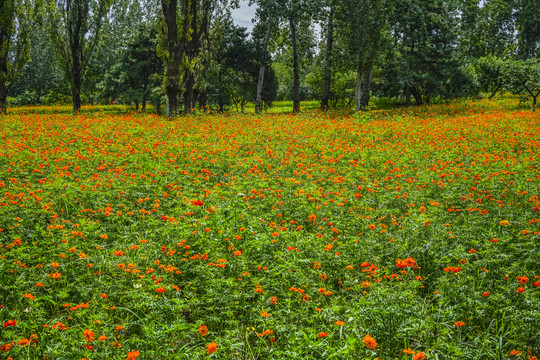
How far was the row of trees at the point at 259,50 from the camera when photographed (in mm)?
Answer: 17906

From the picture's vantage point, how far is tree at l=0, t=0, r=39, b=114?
18609 millimetres

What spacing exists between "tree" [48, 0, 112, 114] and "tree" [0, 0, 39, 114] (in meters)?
1.97

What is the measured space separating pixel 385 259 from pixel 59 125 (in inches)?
480

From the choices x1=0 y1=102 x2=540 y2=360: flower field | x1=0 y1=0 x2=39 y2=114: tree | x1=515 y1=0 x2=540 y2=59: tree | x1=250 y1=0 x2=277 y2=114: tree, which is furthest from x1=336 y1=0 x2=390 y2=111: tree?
x1=515 y1=0 x2=540 y2=59: tree

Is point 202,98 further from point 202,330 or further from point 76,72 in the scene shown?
point 202,330

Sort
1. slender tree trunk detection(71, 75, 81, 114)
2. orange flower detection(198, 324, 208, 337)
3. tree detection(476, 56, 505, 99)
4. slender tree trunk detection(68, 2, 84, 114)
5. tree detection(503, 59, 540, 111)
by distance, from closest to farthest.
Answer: orange flower detection(198, 324, 208, 337)
tree detection(503, 59, 540, 111)
slender tree trunk detection(68, 2, 84, 114)
slender tree trunk detection(71, 75, 81, 114)
tree detection(476, 56, 505, 99)

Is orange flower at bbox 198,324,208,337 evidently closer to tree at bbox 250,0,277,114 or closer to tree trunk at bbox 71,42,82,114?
tree at bbox 250,0,277,114

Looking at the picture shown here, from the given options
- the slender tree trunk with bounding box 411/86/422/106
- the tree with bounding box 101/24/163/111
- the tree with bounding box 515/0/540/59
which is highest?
the tree with bounding box 515/0/540/59

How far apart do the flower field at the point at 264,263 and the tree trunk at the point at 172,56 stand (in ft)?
28.9

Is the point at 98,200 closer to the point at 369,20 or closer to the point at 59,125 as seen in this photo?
the point at 59,125

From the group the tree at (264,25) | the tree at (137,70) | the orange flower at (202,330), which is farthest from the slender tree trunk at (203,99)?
the orange flower at (202,330)

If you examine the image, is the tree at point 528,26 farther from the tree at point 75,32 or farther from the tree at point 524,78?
the tree at point 75,32

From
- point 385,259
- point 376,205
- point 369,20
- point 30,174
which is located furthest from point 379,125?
point 30,174

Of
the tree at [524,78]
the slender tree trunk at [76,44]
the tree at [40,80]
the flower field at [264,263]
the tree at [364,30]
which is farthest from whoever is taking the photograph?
the tree at [40,80]
